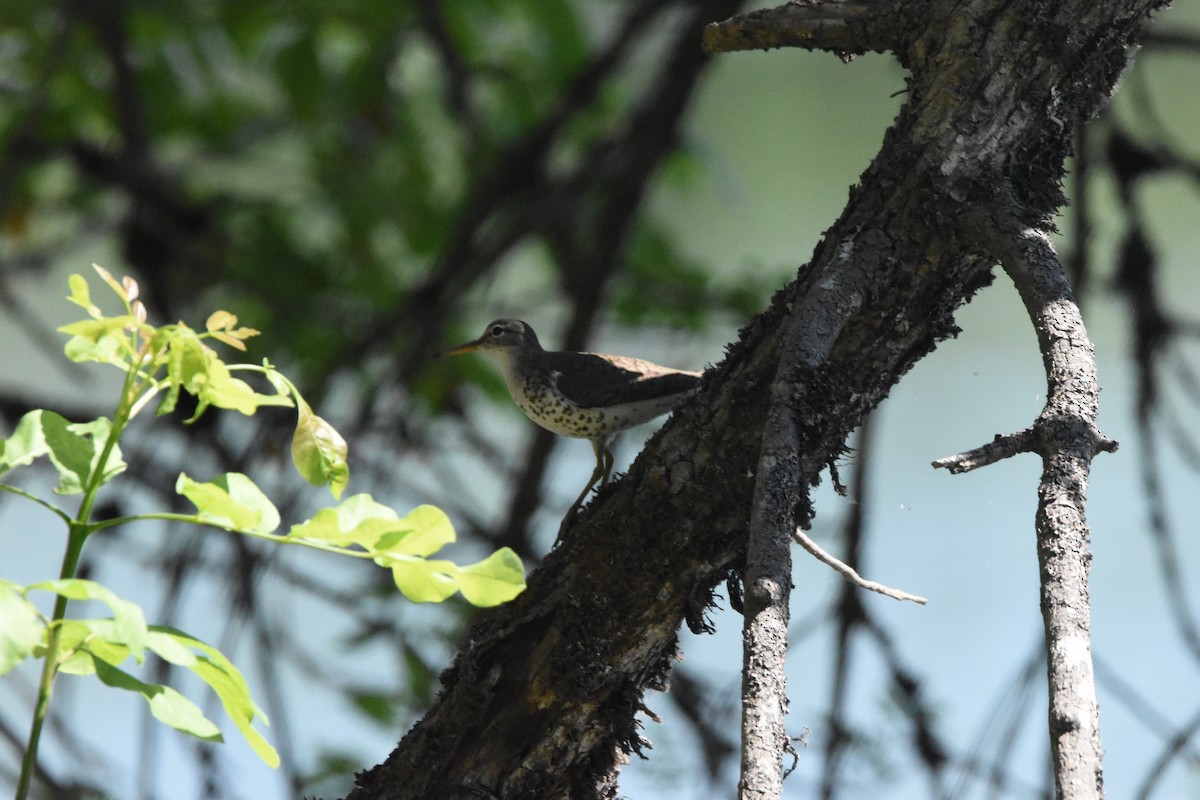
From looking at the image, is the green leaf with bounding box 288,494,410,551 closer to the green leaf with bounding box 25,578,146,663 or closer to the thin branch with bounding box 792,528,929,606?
the green leaf with bounding box 25,578,146,663

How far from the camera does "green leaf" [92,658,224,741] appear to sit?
4.42 feet

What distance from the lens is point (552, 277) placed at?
6.13 meters

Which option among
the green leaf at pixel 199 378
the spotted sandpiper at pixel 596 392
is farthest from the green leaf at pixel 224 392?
the spotted sandpiper at pixel 596 392

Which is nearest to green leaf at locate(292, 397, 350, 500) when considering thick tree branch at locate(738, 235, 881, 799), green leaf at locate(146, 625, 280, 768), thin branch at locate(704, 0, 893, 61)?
green leaf at locate(146, 625, 280, 768)

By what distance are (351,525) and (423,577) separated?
0.32ft

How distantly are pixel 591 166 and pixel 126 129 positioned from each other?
1730 mm

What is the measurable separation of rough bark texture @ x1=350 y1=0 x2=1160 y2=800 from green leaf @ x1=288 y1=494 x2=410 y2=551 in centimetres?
82

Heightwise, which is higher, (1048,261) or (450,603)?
(450,603)

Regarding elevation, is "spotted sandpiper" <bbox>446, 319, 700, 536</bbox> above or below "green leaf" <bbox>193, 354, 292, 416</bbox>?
above

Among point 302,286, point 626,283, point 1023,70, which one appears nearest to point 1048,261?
point 1023,70

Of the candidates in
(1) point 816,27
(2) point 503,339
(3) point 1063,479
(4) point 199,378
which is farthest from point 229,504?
(2) point 503,339

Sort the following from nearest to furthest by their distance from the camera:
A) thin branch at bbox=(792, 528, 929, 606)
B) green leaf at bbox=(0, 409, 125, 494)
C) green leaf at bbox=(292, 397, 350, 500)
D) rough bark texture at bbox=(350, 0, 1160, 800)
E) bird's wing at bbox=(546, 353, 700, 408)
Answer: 1. green leaf at bbox=(0, 409, 125, 494)
2. green leaf at bbox=(292, 397, 350, 500)
3. thin branch at bbox=(792, 528, 929, 606)
4. rough bark texture at bbox=(350, 0, 1160, 800)
5. bird's wing at bbox=(546, 353, 700, 408)

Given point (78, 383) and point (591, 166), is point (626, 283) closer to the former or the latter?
point (591, 166)

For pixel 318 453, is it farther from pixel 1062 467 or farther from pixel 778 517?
pixel 1062 467
